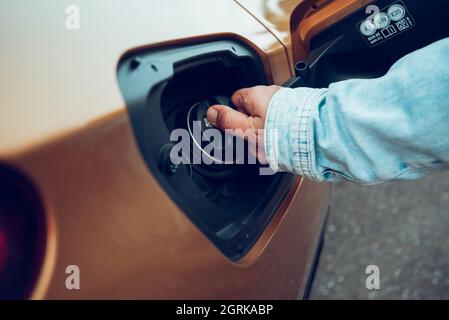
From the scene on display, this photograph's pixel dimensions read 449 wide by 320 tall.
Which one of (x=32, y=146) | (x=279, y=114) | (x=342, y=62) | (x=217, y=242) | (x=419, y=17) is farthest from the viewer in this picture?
(x=342, y=62)

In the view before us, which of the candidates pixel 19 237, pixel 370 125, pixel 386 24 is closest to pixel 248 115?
pixel 370 125

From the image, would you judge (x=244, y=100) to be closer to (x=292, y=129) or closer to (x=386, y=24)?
(x=292, y=129)

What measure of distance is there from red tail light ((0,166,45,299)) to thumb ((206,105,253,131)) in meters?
0.47

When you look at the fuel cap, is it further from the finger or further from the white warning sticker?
the white warning sticker

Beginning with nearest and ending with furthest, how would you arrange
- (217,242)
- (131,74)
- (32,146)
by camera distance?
(32,146)
(131,74)
(217,242)

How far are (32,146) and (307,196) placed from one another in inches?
32.8

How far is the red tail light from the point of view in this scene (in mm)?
755

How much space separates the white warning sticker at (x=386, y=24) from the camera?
124cm

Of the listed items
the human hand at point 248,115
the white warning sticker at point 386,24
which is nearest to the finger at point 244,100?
the human hand at point 248,115

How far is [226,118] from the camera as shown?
1.13 m

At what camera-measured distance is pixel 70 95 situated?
0.80 meters

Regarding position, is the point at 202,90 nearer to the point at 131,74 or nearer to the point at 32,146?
the point at 131,74
